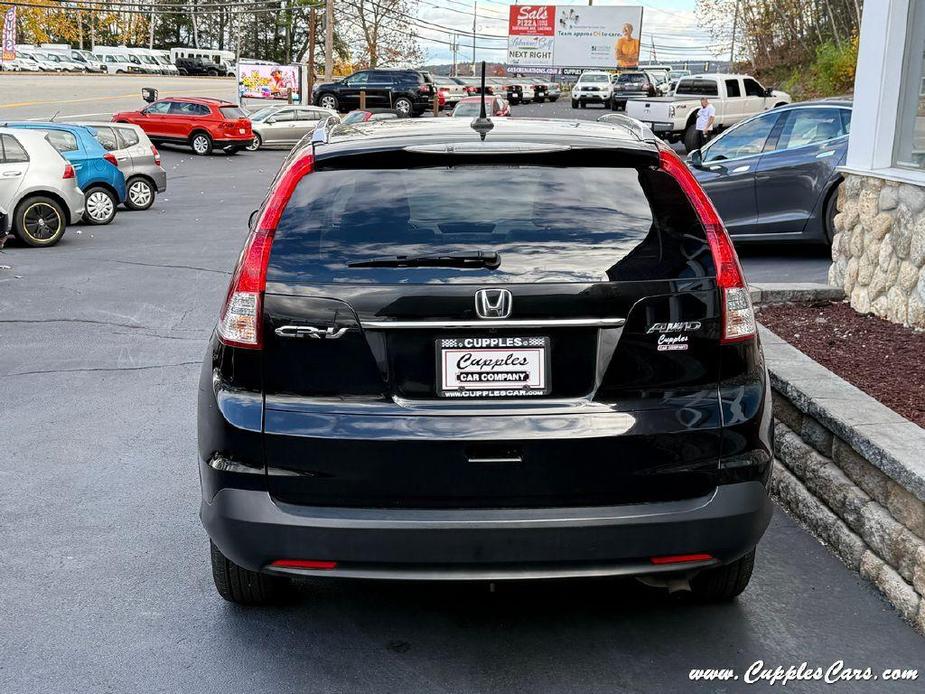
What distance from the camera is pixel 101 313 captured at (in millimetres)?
10844

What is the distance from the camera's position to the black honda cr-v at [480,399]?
3.50 meters

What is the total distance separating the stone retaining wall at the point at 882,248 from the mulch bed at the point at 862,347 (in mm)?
134

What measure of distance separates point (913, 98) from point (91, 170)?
14.8 m

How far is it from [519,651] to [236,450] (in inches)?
47.7

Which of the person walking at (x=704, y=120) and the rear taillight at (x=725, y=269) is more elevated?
the rear taillight at (x=725, y=269)

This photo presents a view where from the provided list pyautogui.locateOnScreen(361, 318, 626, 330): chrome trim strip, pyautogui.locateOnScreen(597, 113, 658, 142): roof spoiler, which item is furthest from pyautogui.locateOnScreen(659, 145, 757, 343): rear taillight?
pyautogui.locateOnScreen(361, 318, 626, 330): chrome trim strip

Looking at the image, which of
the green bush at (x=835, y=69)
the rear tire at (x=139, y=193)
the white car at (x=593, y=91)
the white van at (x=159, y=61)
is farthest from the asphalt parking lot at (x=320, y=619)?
the white van at (x=159, y=61)

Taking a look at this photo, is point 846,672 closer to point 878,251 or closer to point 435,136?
point 435,136

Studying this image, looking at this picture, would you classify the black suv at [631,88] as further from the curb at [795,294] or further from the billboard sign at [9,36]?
the curb at [795,294]

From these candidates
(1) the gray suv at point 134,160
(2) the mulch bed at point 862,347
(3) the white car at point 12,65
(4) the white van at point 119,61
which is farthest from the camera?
(4) the white van at point 119,61

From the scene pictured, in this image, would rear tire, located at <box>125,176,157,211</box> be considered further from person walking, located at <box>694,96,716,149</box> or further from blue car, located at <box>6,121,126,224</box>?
person walking, located at <box>694,96,716,149</box>

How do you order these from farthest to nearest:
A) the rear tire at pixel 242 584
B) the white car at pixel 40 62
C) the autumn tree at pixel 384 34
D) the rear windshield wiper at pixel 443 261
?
the white car at pixel 40 62
the autumn tree at pixel 384 34
the rear tire at pixel 242 584
the rear windshield wiper at pixel 443 261

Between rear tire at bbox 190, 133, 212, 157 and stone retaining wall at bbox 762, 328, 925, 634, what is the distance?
3279cm

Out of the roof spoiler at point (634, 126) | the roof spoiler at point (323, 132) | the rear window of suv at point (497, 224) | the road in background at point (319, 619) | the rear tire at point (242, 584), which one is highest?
the roof spoiler at point (634, 126)
